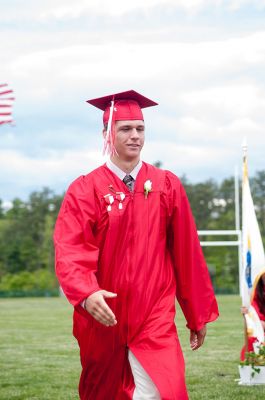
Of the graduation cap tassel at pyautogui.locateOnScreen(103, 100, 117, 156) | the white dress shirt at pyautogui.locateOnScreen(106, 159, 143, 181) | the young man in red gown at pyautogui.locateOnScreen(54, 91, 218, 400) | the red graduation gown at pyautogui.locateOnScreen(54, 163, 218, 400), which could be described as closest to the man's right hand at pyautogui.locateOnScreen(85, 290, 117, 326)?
the young man in red gown at pyautogui.locateOnScreen(54, 91, 218, 400)

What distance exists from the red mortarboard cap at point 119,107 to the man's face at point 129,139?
33 mm

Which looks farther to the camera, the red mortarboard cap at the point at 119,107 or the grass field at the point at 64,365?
the grass field at the point at 64,365

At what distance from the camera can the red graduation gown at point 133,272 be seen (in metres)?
5.77

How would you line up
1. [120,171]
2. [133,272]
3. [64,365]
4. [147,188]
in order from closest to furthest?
[133,272]
[147,188]
[120,171]
[64,365]

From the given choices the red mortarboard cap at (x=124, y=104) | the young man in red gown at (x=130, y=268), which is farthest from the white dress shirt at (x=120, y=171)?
the red mortarboard cap at (x=124, y=104)

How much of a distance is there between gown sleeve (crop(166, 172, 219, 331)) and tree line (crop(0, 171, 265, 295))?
72706 mm

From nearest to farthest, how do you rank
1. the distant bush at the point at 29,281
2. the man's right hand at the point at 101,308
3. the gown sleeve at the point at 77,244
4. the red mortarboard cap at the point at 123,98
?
the man's right hand at the point at 101,308 < the gown sleeve at the point at 77,244 < the red mortarboard cap at the point at 123,98 < the distant bush at the point at 29,281

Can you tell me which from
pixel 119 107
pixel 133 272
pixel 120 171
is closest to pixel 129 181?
pixel 120 171

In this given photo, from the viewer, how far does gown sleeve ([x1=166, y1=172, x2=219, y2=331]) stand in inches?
242

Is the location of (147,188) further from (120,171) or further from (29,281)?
(29,281)

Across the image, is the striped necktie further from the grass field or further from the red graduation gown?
the grass field

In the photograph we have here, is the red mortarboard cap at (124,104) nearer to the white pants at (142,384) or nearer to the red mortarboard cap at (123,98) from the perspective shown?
the red mortarboard cap at (123,98)

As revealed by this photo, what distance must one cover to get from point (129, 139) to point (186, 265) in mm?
844

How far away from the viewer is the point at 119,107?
6301mm
